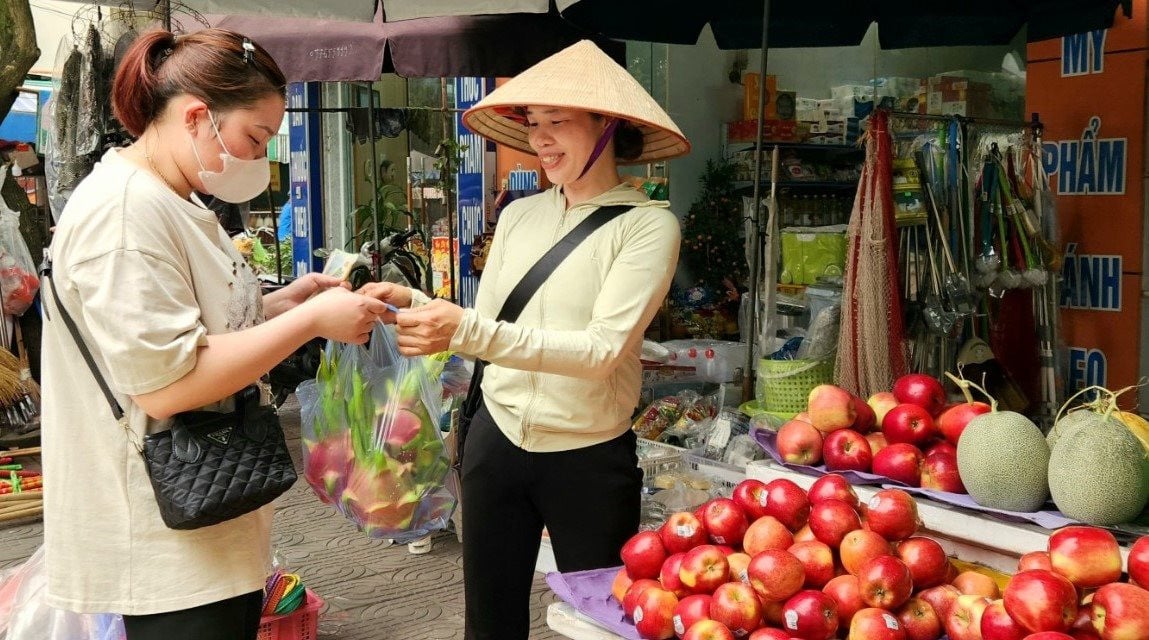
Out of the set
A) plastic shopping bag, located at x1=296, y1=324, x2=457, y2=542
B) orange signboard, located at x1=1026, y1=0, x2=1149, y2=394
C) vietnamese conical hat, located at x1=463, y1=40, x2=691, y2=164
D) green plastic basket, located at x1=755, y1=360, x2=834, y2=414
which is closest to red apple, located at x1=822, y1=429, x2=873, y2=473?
vietnamese conical hat, located at x1=463, y1=40, x2=691, y2=164

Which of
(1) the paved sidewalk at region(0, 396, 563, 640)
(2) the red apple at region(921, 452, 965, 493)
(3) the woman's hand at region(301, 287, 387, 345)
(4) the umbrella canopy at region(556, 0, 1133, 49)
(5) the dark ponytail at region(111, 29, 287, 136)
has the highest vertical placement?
(4) the umbrella canopy at region(556, 0, 1133, 49)

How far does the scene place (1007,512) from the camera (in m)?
1.91

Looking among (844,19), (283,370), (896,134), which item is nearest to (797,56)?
(844,19)

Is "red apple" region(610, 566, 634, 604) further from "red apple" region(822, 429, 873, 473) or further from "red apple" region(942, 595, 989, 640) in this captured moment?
"red apple" region(942, 595, 989, 640)

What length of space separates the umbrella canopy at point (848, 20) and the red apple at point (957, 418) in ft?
10.8

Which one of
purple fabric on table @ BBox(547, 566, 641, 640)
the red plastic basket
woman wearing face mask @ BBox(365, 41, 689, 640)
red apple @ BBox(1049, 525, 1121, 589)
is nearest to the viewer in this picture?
red apple @ BBox(1049, 525, 1121, 589)

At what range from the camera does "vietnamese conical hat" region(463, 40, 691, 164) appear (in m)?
2.52

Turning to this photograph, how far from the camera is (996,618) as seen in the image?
1.61m

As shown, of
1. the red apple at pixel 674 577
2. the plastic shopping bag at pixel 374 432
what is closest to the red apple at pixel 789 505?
the red apple at pixel 674 577

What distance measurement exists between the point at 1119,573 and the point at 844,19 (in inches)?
171

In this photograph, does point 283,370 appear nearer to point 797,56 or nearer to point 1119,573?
point 1119,573

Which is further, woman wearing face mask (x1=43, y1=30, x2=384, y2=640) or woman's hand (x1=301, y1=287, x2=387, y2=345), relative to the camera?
woman's hand (x1=301, y1=287, x2=387, y2=345)

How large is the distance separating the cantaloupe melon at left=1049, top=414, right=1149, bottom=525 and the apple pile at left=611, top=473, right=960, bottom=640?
0.22 metres

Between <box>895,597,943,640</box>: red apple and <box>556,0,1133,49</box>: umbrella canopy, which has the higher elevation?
<box>556,0,1133,49</box>: umbrella canopy
